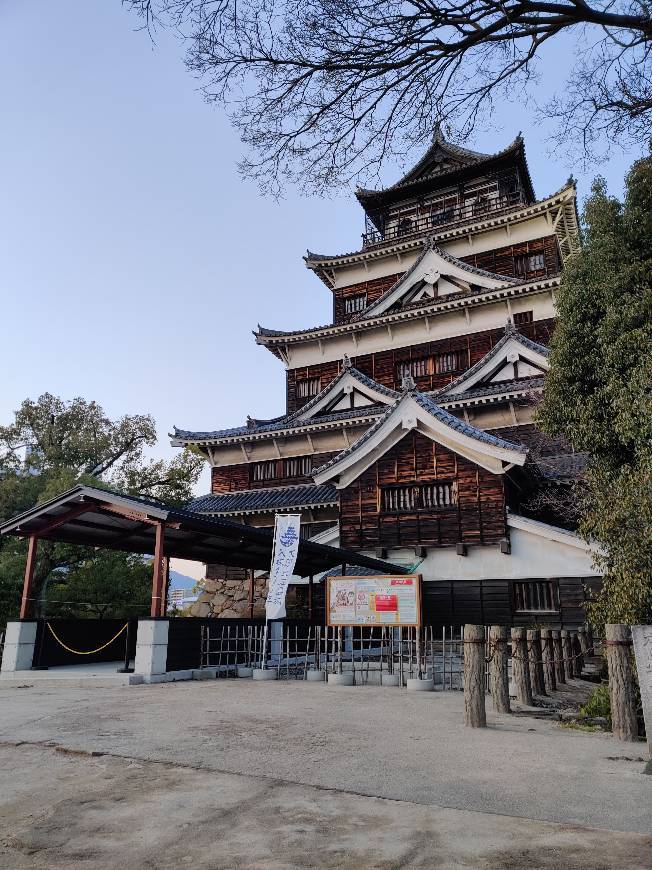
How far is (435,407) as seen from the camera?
1975cm

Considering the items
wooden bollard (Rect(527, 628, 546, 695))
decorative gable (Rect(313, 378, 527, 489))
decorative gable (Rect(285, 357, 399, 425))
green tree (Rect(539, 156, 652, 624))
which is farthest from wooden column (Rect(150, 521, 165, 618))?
decorative gable (Rect(285, 357, 399, 425))

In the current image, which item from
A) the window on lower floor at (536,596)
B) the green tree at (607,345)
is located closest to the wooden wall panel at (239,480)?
the window on lower floor at (536,596)

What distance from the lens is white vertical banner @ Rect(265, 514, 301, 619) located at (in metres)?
12.8

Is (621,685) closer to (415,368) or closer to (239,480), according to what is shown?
(415,368)

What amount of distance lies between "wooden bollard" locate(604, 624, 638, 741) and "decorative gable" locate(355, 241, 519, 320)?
70.3ft

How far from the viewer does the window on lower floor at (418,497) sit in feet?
64.9

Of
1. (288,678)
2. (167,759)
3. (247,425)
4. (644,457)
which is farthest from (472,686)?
(247,425)

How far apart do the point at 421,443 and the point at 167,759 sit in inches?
617

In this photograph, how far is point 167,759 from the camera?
528 centimetres

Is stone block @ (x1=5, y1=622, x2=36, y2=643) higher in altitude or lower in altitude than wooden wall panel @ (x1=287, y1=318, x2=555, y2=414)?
lower

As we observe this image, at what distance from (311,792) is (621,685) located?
13.8ft

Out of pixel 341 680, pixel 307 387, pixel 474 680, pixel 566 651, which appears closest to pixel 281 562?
pixel 341 680

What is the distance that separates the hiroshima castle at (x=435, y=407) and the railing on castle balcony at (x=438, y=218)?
11 centimetres

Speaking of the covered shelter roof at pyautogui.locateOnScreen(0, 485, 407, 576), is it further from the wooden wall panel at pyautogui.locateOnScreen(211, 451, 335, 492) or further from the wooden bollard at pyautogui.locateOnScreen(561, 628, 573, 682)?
the wooden wall panel at pyautogui.locateOnScreen(211, 451, 335, 492)
